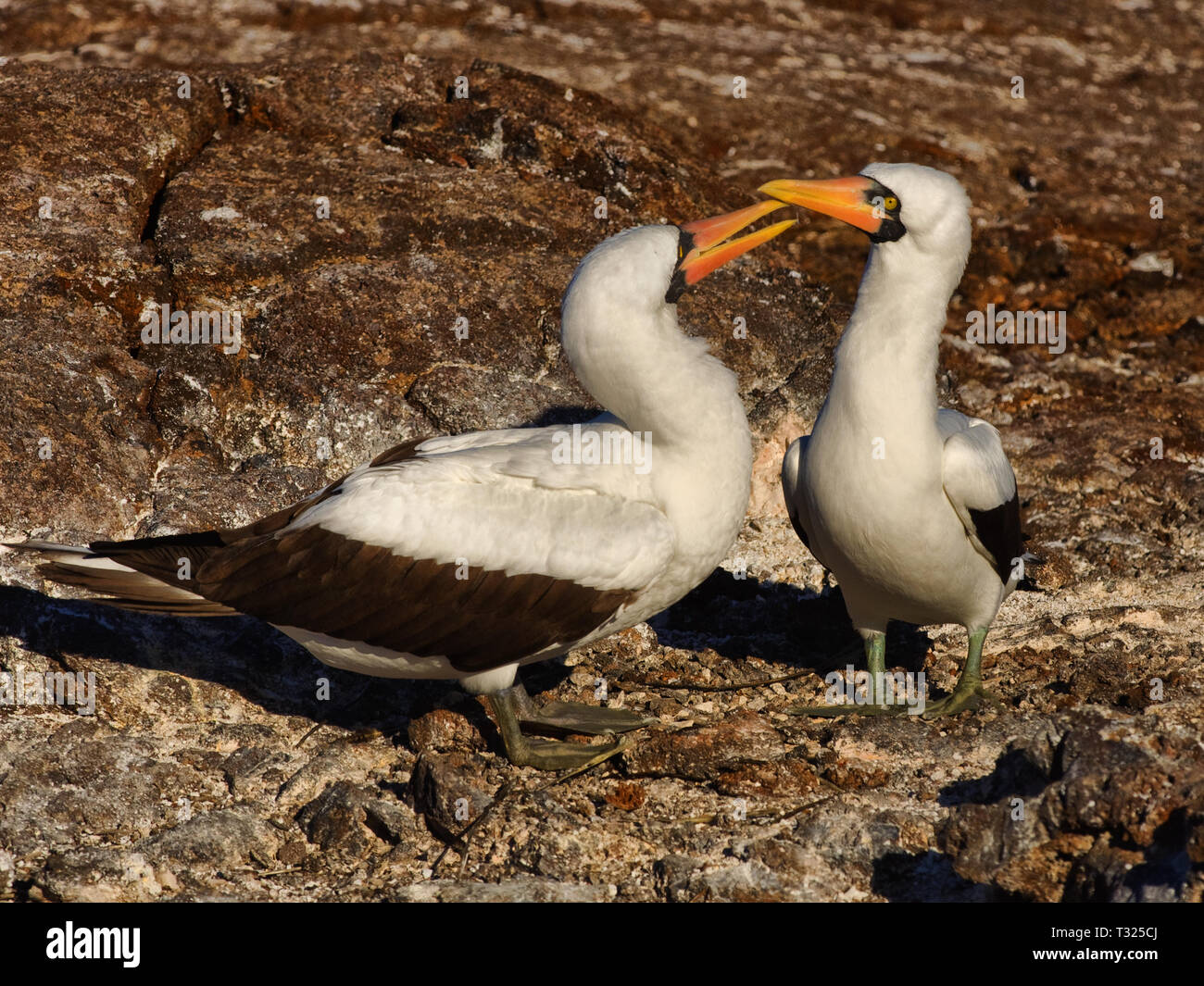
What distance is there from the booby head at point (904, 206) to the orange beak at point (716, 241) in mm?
245

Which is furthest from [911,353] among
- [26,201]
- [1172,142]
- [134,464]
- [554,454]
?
[1172,142]

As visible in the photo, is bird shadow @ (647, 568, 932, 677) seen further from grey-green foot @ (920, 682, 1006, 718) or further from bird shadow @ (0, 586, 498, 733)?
bird shadow @ (0, 586, 498, 733)

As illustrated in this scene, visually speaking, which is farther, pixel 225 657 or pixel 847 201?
pixel 225 657

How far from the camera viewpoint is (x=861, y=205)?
5.15m

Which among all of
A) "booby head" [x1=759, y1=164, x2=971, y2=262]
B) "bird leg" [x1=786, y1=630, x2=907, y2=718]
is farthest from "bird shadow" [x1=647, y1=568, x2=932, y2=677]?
"booby head" [x1=759, y1=164, x2=971, y2=262]

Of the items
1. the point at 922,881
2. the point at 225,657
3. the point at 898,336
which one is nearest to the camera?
the point at 922,881

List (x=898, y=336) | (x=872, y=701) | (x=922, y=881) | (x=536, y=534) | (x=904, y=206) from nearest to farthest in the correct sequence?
(x=922, y=881) < (x=536, y=534) < (x=904, y=206) < (x=898, y=336) < (x=872, y=701)

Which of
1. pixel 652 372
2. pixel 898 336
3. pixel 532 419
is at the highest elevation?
pixel 898 336

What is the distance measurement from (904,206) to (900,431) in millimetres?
900

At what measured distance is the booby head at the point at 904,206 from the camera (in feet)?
17.0

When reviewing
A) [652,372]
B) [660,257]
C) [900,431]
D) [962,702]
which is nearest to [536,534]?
[652,372]

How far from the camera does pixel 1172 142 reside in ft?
39.4

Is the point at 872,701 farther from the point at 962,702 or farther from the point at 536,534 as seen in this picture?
the point at 536,534

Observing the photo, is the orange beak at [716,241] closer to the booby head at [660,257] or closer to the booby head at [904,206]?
the booby head at [660,257]
